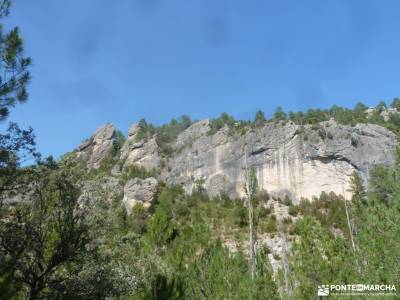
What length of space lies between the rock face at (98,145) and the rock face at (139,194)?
1926 cm

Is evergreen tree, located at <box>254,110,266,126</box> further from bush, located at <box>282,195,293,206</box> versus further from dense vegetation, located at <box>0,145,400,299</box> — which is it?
dense vegetation, located at <box>0,145,400,299</box>

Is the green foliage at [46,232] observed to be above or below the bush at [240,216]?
below

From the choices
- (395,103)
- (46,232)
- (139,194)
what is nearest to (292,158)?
(139,194)

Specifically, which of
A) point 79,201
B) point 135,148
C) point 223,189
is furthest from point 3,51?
point 135,148

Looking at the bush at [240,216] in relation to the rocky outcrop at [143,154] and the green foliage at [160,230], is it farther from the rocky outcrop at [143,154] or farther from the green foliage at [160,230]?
the rocky outcrop at [143,154]

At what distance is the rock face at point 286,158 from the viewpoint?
5216cm

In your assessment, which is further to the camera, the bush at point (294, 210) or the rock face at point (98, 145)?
the rock face at point (98, 145)

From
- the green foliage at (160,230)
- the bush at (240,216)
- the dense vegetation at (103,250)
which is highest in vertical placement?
the bush at (240,216)

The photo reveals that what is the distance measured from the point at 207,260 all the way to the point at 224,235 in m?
22.2

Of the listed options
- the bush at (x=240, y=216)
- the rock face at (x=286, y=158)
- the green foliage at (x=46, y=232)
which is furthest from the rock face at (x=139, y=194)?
the green foliage at (x=46, y=232)

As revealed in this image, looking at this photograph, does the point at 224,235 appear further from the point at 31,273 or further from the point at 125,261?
the point at 31,273

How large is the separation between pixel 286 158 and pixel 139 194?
19551 millimetres

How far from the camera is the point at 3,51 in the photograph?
30.9ft

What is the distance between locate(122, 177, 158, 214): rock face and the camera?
51250 millimetres
